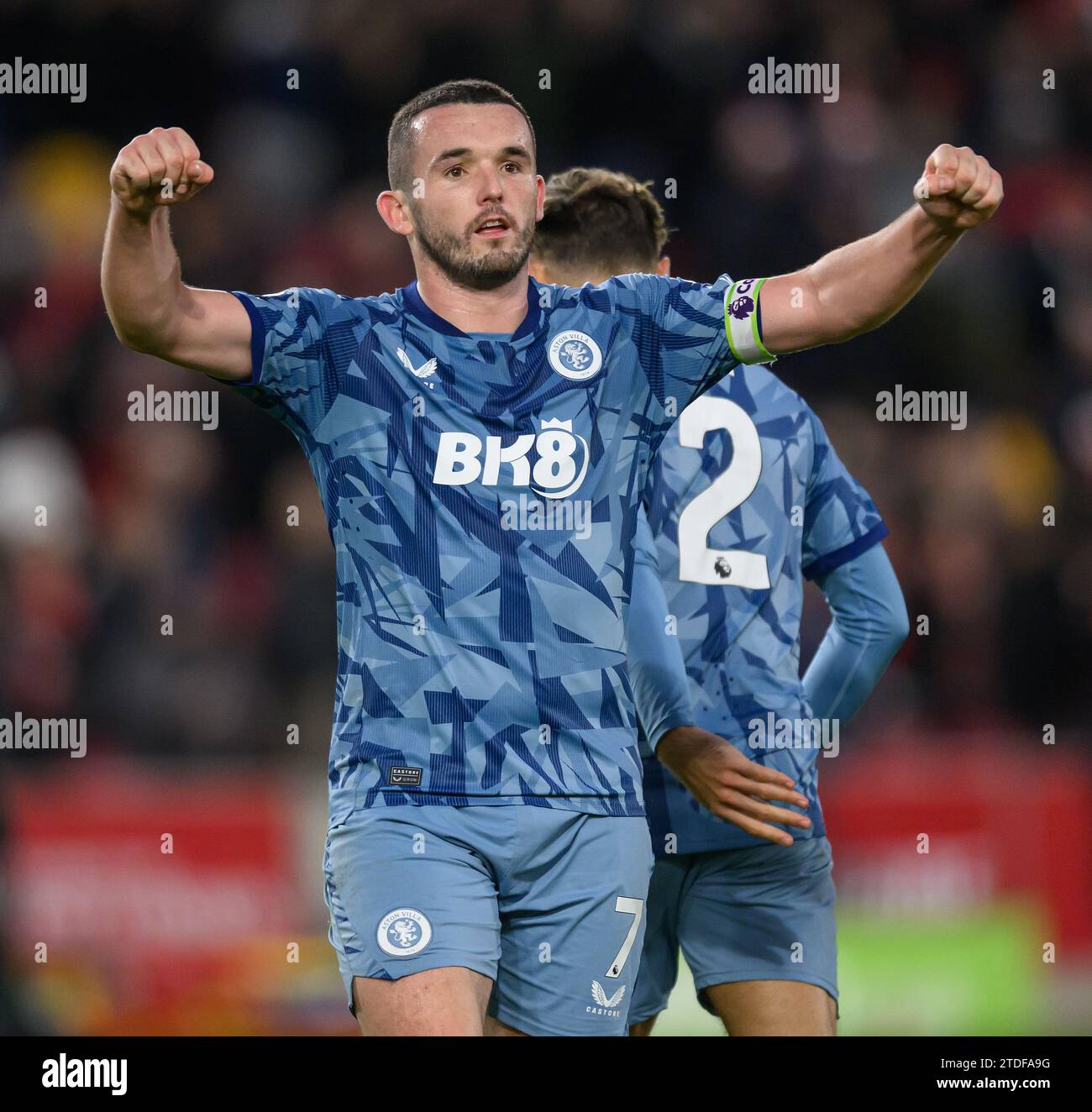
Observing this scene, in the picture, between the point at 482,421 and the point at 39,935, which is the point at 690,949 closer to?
the point at 482,421

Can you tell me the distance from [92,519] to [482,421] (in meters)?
5.95

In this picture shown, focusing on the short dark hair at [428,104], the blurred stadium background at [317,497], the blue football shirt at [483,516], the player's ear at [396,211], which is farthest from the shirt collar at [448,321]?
the blurred stadium background at [317,497]

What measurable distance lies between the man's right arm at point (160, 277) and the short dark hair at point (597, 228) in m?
1.23

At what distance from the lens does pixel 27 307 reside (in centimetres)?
1011

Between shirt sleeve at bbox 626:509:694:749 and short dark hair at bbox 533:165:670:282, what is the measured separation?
33.4 inches

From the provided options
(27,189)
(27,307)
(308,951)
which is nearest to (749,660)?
(308,951)

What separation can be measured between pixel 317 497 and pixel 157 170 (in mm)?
5780

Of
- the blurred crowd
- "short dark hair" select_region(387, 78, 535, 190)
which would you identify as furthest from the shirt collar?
the blurred crowd

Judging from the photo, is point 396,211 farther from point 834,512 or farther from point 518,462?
point 834,512

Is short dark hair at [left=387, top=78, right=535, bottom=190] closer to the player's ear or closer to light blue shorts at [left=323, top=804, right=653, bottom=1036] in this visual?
the player's ear

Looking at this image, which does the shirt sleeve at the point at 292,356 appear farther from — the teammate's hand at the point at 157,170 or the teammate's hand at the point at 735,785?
the teammate's hand at the point at 735,785

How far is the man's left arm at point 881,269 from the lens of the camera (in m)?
3.44

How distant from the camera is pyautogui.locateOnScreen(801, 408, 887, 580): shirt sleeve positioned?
15.0ft
